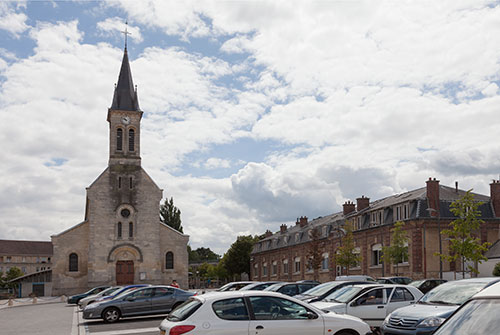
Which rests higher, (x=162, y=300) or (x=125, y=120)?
(x=125, y=120)

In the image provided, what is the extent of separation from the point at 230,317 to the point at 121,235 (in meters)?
49.0

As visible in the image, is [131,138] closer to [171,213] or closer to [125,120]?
[125,120]

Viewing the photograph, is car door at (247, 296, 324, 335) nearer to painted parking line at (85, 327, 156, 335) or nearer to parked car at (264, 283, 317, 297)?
painted parking line at (85, 327, 156, 335)

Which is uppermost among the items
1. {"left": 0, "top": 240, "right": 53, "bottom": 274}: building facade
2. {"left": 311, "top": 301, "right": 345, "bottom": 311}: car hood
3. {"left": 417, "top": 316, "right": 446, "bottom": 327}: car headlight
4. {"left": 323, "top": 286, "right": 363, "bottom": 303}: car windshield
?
{"left": 323, "top": 286, "right": 363, "bottom": 303}: car windshield

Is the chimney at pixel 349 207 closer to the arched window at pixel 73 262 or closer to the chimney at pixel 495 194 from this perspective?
the chimney at pixel 495 194

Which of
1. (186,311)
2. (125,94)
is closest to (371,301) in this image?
(186,311)

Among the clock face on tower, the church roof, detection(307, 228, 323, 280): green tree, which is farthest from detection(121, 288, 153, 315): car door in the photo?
the church roof

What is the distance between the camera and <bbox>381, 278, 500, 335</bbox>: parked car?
11.7 metres

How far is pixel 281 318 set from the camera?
10.7 meters

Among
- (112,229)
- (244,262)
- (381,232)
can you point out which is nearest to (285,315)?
(381,232)

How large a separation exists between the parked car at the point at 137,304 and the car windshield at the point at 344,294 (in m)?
8.32

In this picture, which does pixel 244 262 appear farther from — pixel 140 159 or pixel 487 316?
pixel 487 316

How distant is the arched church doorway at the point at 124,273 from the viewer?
56406 millimetres

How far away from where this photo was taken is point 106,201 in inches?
2260
